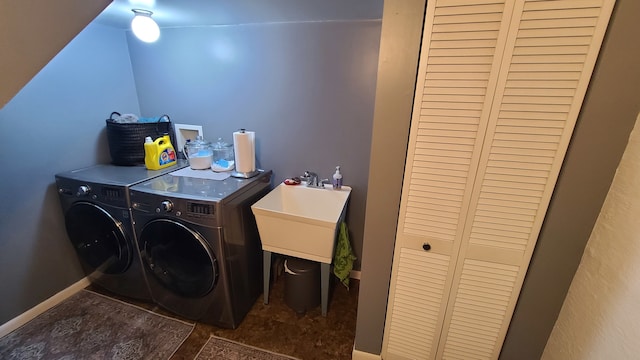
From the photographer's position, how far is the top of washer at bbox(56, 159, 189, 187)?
5.06 feet

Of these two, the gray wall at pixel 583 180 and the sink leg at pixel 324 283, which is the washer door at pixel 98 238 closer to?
the sink leg at pixel 324 283

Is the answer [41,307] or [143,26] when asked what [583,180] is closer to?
[143,26]

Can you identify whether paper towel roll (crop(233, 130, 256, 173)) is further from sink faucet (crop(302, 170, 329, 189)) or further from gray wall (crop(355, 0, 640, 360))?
gray wall (crop(355, 0, 640, 360))

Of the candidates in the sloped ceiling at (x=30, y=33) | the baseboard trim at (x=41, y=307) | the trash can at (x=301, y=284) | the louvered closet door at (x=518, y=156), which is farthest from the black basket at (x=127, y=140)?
the louvered closet door at (x=518, y=156)

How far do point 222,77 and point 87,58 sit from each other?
90cm

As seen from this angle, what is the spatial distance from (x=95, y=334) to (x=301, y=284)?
1.32 m

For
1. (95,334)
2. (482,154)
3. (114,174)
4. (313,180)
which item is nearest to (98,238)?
(114,174)

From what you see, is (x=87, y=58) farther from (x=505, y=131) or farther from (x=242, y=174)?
(x=505, y=131)

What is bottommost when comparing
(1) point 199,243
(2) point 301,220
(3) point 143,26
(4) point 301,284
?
(4) point 301,284

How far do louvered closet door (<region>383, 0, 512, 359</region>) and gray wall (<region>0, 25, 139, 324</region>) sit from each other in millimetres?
2164

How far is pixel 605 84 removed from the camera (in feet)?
2.76

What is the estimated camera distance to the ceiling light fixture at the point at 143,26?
150cm

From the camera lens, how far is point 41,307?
168cm

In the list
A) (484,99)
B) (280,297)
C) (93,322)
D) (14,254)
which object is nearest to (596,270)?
(484,99)
